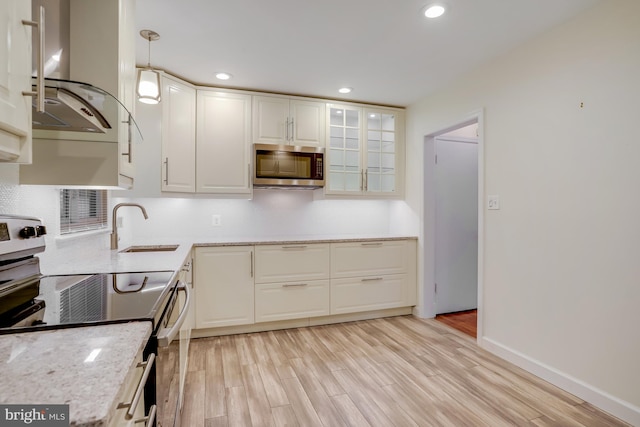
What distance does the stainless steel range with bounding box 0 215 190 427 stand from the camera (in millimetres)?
855

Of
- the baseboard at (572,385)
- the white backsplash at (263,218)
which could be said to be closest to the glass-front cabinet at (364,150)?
the white backsplash at (263,218)

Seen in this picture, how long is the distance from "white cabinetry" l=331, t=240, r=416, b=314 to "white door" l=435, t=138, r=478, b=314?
353 mm

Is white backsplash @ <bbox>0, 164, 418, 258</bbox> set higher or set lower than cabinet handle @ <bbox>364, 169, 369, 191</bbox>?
lower

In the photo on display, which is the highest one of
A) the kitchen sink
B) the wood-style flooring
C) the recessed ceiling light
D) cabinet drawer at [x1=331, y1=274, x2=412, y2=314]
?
the recessed ceiling light

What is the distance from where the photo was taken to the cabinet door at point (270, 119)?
3.17 m

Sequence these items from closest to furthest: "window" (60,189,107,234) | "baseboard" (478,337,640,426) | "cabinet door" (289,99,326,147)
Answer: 1. "baseboard" (478,337,640,426)
2. "window" (60,189,107,234)
3. "cabinet door" (289,99,326,147)

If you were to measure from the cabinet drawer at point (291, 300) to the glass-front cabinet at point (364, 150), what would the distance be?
105 centimetres

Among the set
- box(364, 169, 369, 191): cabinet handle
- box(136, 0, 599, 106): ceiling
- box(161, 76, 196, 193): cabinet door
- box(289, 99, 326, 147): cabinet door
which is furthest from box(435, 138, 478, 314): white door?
box(161, 76, 196, 193): cabinet door

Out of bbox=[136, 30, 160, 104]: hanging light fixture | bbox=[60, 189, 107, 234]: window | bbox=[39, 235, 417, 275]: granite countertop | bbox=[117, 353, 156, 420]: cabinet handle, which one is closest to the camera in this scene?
bbox=[117, 353, 156, 420]: cabinet handle

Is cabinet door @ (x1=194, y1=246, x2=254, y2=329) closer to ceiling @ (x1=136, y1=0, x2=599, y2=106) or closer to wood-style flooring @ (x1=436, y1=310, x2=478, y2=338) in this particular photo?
ceiling @ (x1=136, y1=0, x2=599, y2=106)

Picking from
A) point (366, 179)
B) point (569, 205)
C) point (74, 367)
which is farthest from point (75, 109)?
point (366, 179)

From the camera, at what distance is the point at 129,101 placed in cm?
176

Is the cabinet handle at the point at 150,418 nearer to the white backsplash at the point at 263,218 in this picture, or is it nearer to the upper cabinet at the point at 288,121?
the white backsplash at the point at 263,218

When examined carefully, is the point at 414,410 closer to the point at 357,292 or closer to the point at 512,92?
the point at 357,292
